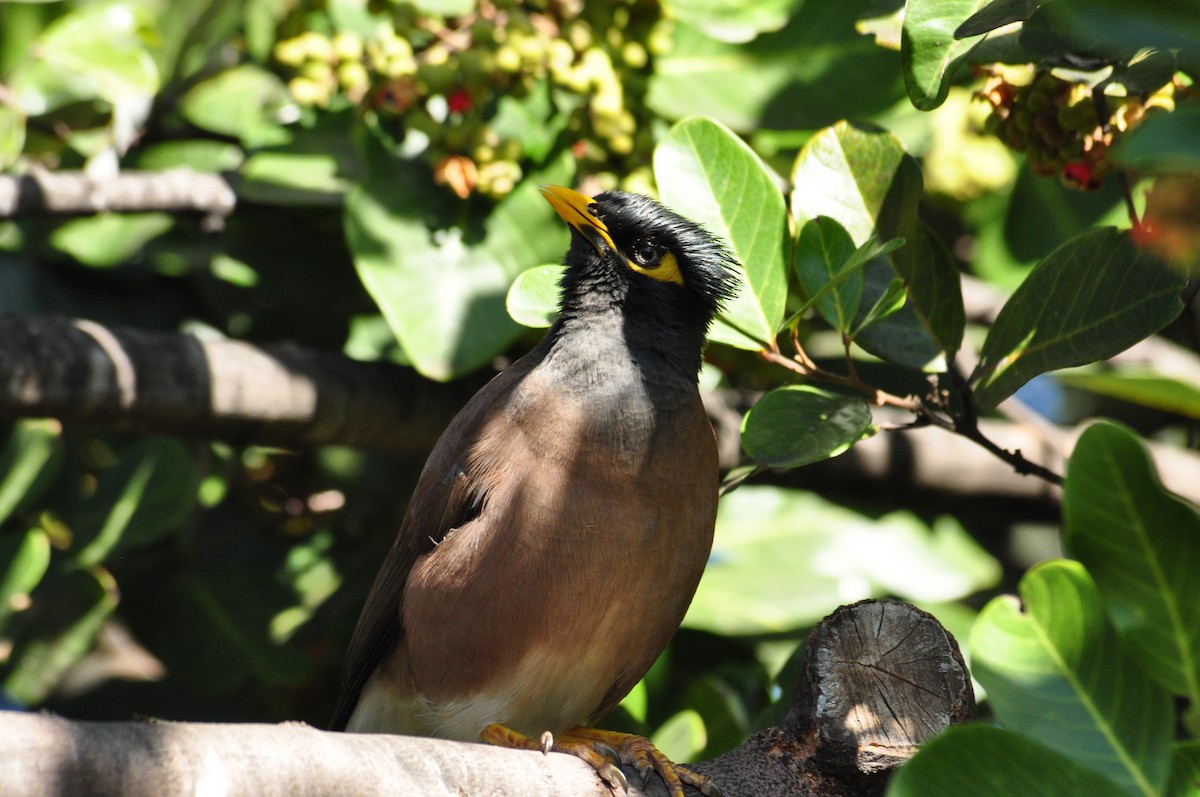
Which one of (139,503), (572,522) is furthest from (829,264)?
(139,503)

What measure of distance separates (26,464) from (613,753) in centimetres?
188

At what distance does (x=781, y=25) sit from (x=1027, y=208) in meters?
1.19

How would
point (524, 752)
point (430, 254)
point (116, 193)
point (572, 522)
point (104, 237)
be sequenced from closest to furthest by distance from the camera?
point (524, 752) < point (572, 522) < point (430, 254) < point (116, 193) < point (104, 237)

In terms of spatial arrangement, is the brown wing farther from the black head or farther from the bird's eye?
the bird's eye

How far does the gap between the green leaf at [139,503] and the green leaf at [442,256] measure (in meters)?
0.79

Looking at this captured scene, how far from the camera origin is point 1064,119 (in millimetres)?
2293

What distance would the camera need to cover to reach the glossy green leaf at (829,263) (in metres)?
2.20

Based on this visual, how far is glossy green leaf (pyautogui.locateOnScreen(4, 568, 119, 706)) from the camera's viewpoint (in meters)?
3.29

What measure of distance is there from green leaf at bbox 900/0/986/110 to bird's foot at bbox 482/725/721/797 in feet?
3.86

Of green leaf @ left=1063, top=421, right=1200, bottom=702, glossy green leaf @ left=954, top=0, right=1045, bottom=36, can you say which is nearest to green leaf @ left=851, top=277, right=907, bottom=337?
glossy green leaf @ left=954, top=0, right=1045, bottom=36

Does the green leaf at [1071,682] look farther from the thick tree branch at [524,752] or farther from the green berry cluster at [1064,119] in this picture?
the green berry cluster at [1064,119]

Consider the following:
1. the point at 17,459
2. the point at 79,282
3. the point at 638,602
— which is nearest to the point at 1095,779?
the point at 638,602

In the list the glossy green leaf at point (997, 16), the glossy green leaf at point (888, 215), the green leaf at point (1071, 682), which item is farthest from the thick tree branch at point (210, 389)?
the green leaf at point (1071, 682)

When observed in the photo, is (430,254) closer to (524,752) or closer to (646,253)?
(646,253)
